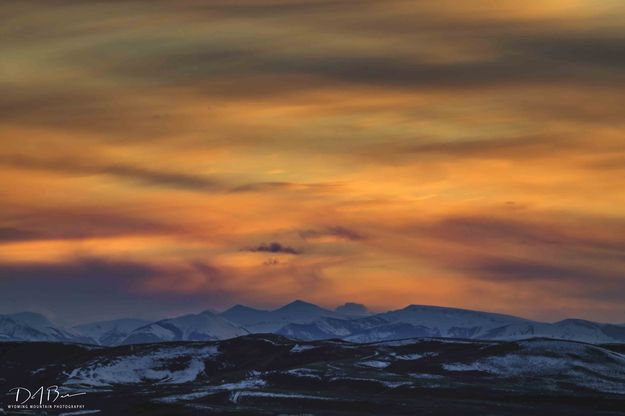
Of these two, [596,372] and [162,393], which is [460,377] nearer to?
[596,372]

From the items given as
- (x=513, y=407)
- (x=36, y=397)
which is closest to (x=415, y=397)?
(x=513, y=407)

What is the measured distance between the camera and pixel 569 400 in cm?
14988

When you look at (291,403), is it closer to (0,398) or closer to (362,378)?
(362,378)

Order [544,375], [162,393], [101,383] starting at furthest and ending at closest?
[101,383]
[544,375]
[162,393]

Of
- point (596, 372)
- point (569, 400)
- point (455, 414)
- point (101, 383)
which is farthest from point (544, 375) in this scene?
point (101, 383)

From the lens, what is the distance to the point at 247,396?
154875mm

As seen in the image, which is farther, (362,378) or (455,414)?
(362,378)

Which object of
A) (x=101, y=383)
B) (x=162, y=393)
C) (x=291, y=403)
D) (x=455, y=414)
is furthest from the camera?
(x=101, y=383)

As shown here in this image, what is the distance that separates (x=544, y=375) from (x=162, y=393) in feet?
221

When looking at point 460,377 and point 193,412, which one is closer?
point 193,412

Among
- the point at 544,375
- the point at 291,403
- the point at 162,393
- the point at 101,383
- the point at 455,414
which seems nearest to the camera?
the point at 455,414

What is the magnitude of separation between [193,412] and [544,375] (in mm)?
72850

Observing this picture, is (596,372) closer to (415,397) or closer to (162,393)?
(415,397)

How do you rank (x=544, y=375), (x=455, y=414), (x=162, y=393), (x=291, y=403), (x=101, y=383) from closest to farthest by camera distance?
(x=455, y=414), (x=291, y=403), (x=162, y=393), (x=544, y=375), (x=101, y=383)
